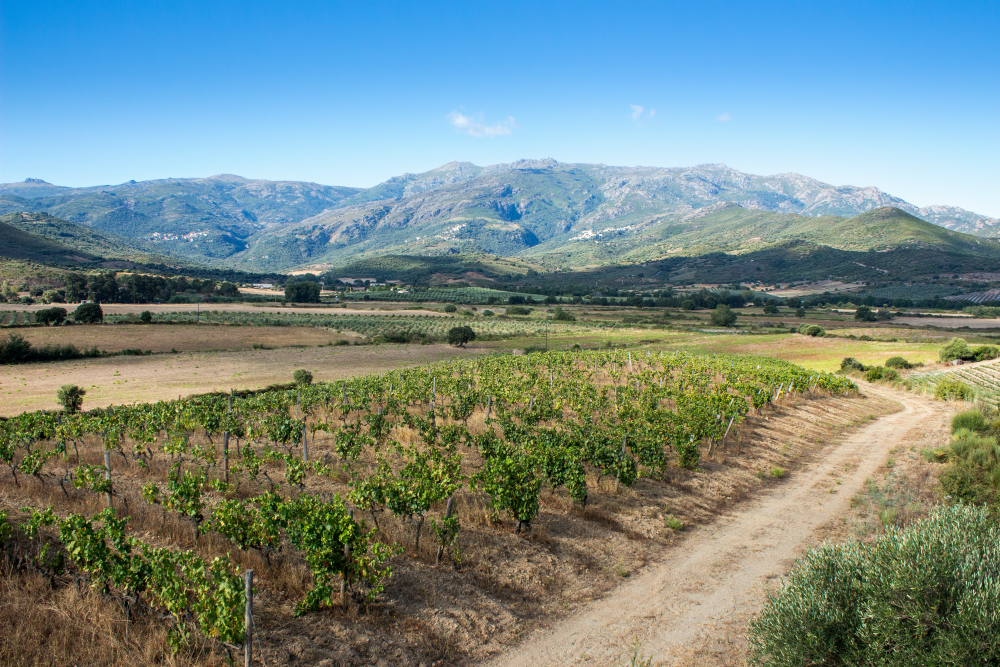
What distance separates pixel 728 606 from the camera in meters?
10.5

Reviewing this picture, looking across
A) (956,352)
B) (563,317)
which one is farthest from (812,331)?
(563,317)

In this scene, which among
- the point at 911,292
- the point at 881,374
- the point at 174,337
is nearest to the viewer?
the point at 881,374

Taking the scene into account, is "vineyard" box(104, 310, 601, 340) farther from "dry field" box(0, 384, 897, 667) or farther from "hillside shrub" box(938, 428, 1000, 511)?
"dry field" box(0, 384, 897, 667)

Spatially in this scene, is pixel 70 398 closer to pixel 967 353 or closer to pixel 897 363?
pixel 897 363

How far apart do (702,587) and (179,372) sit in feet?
156

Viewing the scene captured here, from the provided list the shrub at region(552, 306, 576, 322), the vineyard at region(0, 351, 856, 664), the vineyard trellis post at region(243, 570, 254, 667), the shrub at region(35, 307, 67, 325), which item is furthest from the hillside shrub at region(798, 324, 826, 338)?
the shrub at region(35, 307, 67, 325)

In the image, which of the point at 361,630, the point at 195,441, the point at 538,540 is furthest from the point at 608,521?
the point at 195,441

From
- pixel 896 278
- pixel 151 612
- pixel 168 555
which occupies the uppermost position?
pixel 896 278

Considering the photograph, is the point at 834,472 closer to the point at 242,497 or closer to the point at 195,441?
the point at 242,497

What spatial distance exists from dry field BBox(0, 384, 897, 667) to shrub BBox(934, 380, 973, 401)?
31.7m

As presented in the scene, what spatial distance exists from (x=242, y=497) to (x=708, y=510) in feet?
41.7

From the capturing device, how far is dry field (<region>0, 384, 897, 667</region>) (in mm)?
7402

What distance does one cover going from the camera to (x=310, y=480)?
48.0 feet

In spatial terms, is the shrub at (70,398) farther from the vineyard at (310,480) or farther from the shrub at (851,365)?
the shrub at (851,365)
